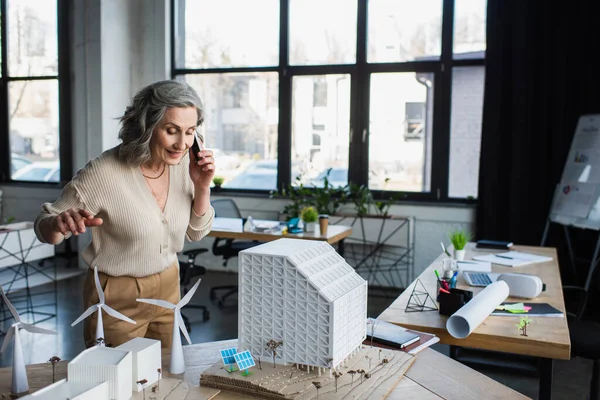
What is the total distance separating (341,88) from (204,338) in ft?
10.4

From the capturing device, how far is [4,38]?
740 centimetres

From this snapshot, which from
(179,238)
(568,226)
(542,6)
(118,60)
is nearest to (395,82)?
(542,6)

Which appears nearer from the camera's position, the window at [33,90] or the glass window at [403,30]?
the glass window at [403,30]

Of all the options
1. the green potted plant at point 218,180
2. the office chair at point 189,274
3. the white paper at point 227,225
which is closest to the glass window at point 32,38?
the green potted plant at point 218,180

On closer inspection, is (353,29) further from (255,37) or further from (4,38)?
(4,38)

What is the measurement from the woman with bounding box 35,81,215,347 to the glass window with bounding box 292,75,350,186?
4.38m

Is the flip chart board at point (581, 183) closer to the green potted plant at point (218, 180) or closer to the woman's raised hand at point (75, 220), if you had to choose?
the green potted plant at point (218, 180)

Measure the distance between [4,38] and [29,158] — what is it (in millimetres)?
1544

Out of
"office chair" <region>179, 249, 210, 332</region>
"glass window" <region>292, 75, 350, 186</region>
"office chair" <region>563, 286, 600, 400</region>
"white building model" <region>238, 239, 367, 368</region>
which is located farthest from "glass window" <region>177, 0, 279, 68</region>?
"white building model" <region>238, 239, 367, 368</region>

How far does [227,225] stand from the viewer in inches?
197

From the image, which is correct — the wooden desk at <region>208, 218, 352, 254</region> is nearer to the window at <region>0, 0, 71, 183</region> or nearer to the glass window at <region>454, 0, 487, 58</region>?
the glass window at <region>454, 0, 487, 58</region>

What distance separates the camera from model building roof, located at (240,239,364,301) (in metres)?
1.46

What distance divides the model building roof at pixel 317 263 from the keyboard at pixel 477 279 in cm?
135

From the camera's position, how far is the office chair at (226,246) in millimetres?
5426
